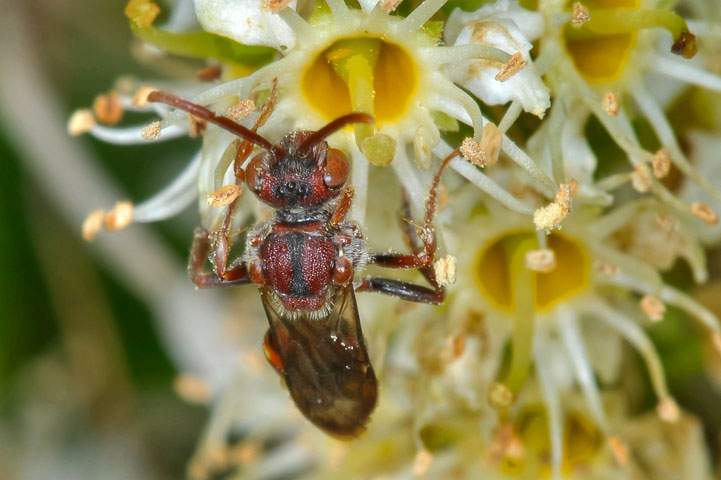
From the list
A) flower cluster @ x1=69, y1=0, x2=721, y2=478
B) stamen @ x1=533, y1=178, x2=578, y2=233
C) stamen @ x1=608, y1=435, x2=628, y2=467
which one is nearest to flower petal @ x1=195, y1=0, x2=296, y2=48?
flower cluster @ x1=69, y1=0, x2=721, y2=478

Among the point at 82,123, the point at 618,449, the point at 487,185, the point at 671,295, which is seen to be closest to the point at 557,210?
the point at 487,185

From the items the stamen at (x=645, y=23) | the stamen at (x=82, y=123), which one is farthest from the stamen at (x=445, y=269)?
the stamen at (x=82, y=123)

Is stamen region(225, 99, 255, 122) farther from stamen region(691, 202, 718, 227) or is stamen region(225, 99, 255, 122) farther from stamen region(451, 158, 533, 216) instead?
stamen region(691, 202, 718, 227)

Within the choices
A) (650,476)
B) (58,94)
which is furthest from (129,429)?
(650,476)

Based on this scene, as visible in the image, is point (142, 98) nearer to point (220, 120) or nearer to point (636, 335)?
point (220, 120)

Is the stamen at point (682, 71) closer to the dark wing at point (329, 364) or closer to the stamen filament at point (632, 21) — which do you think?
the stamen filament at point (632, 21)

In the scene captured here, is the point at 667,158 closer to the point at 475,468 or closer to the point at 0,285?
the point at 475,468
